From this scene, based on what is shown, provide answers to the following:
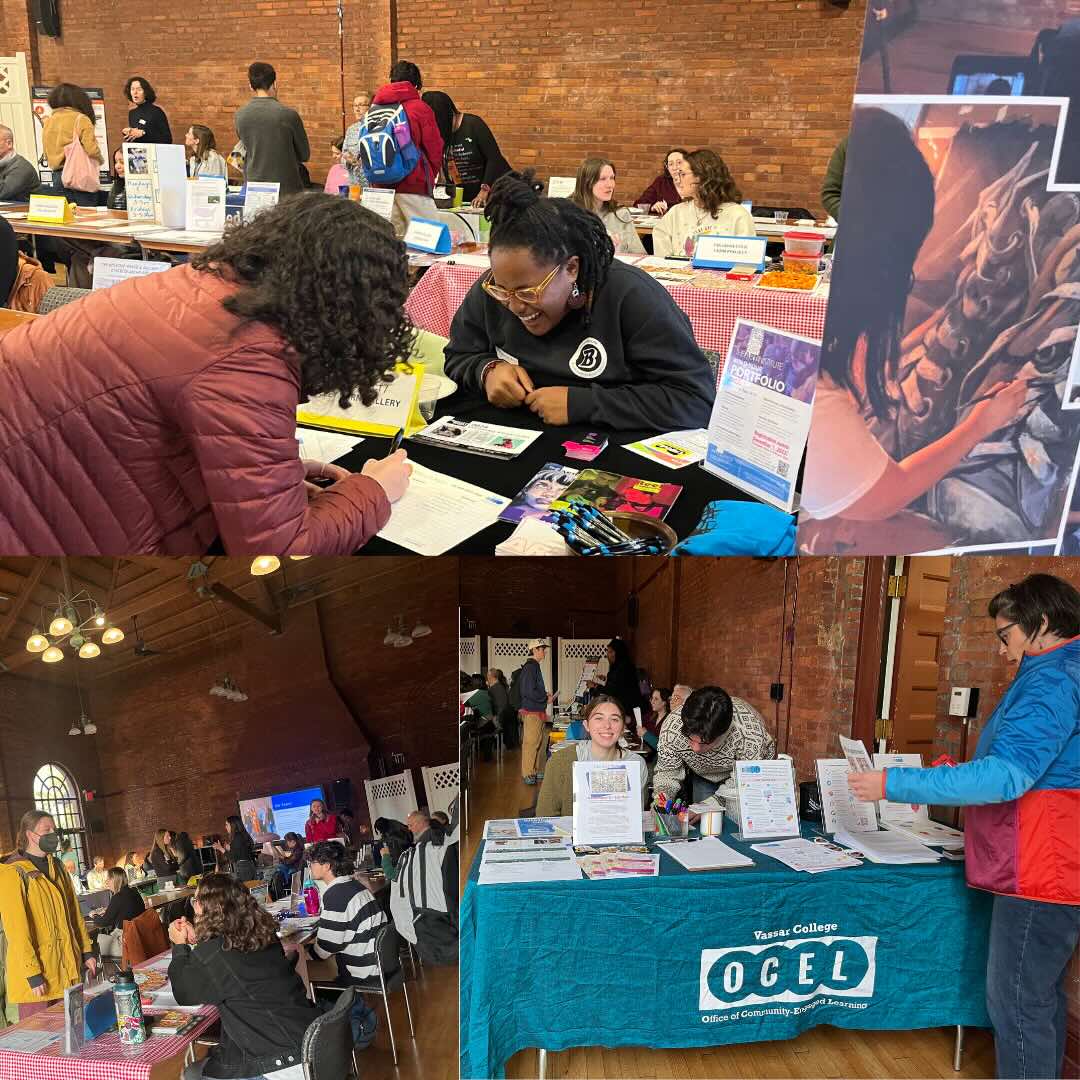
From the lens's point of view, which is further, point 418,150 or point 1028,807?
point 418,150

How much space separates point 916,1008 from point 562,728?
90cm

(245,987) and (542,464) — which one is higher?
(542,464)

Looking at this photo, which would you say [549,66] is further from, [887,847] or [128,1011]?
[128,1011]

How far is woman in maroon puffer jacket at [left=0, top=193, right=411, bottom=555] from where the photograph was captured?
1417mm

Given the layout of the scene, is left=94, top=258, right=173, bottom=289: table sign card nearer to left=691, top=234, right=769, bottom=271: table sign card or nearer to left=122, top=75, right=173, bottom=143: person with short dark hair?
left=691, top=234, right=769, bottom=271: table sign card

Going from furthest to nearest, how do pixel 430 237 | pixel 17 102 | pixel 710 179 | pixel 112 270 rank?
pixel 17 102 → pixel 710 179 → pixel 430 237 → pixel 112 270

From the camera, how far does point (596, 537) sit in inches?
67.9

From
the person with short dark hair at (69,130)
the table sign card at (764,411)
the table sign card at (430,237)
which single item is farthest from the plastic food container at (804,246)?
the person with short dark hair at (69,130)

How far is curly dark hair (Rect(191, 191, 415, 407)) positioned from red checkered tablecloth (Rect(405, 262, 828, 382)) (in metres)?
2.42

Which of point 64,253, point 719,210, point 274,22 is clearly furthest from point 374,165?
point 274,22

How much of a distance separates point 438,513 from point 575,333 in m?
0.85

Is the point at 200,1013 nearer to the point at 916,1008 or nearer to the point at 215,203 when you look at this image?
the point at 916,1008

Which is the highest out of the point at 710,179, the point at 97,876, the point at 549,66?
the point at 549,66

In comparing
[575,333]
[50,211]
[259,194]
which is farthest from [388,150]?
[575,333]
